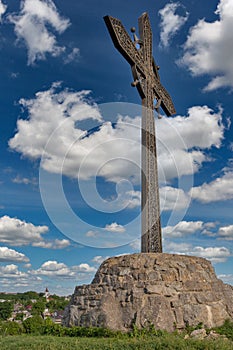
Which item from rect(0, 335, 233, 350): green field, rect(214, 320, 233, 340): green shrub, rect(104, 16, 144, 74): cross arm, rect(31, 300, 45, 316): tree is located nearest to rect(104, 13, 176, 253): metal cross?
rect(104, 16, 144, 74): cross arm

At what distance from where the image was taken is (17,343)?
22.1 feet

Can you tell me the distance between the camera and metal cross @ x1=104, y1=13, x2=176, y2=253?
10.2 metres

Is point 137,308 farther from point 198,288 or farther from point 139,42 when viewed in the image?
point 139,42

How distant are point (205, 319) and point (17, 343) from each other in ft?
14.1

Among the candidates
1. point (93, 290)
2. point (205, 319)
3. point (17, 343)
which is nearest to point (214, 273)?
point (205, 319)

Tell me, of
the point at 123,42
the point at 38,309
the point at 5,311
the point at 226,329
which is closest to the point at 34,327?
the point at 226,329

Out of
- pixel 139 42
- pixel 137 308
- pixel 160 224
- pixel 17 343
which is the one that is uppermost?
pixel 139 42

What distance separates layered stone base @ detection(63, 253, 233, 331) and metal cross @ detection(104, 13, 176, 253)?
1142 mm

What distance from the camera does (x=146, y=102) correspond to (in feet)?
38.0

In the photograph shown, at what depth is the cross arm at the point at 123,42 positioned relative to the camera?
10.1 metres

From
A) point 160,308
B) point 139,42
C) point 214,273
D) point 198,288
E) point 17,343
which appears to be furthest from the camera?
point 139,42

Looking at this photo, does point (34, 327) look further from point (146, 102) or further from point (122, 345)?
point (146, 102)

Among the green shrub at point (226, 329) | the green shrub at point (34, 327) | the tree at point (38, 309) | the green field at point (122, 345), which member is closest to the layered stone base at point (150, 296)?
the green shrub at point (226, 329)

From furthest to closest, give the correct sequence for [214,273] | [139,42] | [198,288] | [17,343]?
[139,42]
[214,273]
[198,288]
[17,343]
